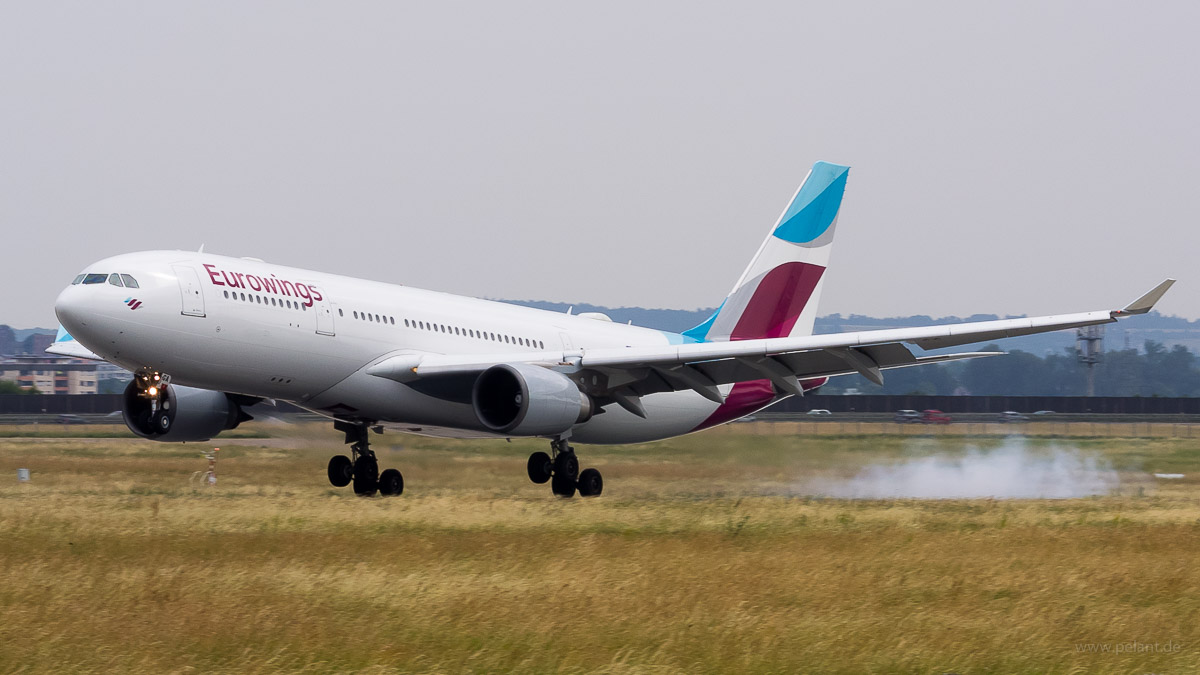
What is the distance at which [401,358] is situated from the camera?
24375mm

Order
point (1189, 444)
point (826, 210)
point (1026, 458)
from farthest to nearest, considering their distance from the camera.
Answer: point (1189, 444) < point (1026, 458) < point (826, 210)

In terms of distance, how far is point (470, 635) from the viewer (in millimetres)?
10773

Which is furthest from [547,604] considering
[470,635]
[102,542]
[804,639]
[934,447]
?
[934,447]

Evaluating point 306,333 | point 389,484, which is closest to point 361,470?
point 389,484

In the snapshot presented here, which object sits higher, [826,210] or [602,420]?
[826,210]

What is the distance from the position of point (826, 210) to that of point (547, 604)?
20922mm

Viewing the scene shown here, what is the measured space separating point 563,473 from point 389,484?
3.22 m

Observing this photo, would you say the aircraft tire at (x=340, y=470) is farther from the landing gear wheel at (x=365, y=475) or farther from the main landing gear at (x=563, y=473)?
the main landing gear at (x=563, y=473)

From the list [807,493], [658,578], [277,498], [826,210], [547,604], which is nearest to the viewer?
[547,604]

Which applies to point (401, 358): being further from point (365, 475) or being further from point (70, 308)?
point (70, 308)

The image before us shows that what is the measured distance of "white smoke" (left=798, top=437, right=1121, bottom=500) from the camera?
28.2 metres

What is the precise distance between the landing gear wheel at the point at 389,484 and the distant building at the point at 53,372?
4193 inches

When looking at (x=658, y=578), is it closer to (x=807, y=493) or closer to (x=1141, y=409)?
(x=807, y=493)

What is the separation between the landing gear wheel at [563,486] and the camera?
85.5 ft
